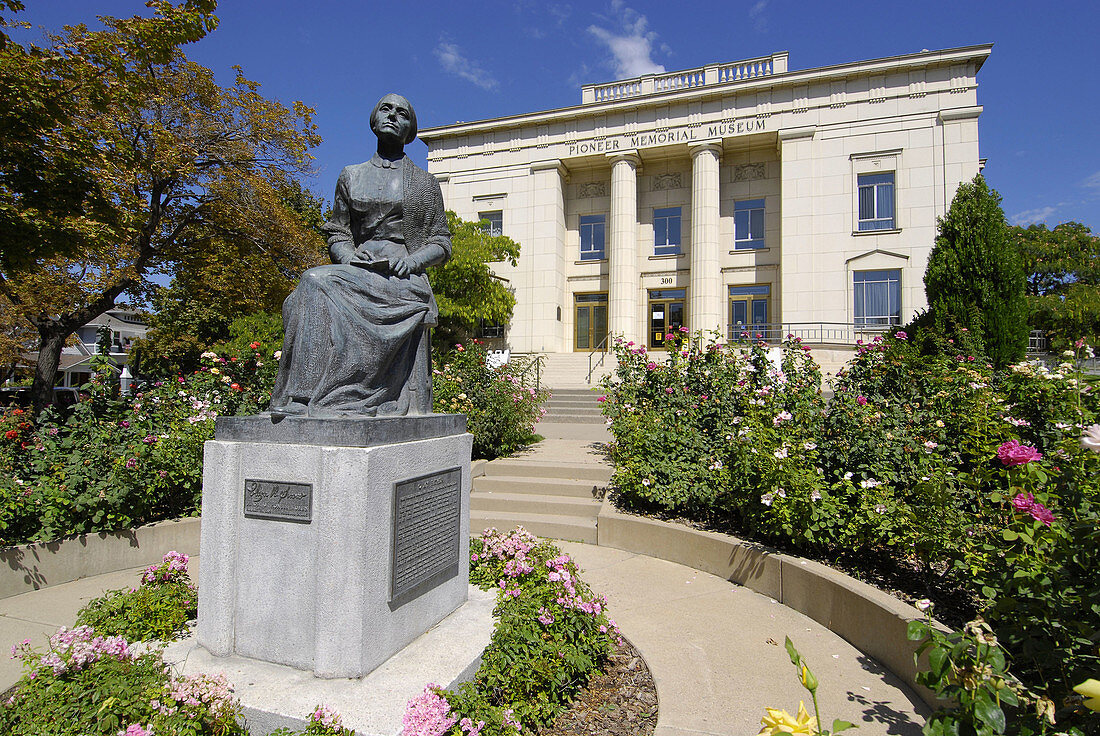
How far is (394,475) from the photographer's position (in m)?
3.07

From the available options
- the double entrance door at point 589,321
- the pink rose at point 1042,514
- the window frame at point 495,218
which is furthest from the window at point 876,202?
the pink rose at point 1042,514

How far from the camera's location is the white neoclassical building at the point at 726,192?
878 inches

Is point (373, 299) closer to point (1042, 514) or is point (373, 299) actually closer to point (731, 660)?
point (731, 660)

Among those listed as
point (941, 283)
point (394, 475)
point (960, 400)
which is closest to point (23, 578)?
point (394, 475)

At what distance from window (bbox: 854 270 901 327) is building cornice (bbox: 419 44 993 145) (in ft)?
27.3

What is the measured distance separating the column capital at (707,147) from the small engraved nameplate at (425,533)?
2476cm

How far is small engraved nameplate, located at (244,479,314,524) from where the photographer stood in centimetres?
293

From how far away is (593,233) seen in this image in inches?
1117

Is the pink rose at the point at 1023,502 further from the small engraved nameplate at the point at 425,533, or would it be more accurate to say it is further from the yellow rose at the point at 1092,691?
the small engraved nameplate at the point at 425,533

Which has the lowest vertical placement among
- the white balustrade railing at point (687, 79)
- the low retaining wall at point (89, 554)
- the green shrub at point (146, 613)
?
the low retaining wall at point (89, 554)

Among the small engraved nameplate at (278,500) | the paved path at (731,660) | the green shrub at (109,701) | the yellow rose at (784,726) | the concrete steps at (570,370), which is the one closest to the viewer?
the yellow rose at (784,726)

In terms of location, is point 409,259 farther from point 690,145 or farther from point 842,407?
point 690,145

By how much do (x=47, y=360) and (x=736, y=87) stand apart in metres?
26.4

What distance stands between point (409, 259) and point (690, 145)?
24.5 meters
